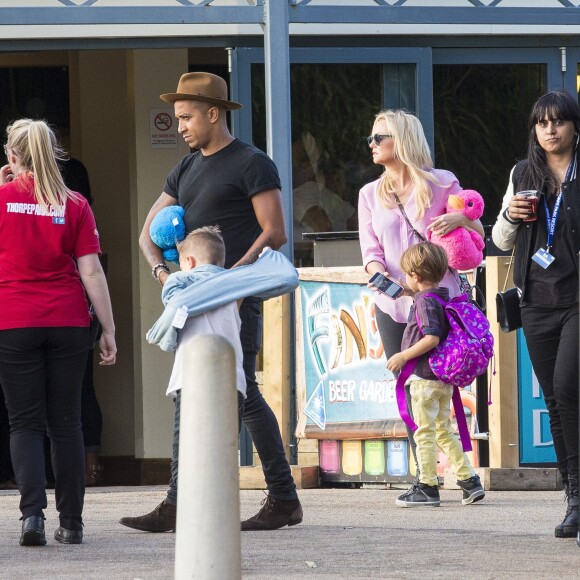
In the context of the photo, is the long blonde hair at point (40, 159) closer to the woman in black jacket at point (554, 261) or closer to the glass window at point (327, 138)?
the woman in black jacket at point (554, 261)

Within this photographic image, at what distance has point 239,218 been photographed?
657 cm

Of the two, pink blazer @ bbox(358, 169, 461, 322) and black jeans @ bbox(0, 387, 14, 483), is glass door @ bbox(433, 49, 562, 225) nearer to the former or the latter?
pink blazer @ bbox(358, 169, 461, 322)

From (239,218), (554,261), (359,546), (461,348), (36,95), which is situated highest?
(36,95)

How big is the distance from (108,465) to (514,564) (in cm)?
627

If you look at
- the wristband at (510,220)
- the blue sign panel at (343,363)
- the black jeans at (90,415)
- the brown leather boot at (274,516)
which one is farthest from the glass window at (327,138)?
the wristband at (510,220)

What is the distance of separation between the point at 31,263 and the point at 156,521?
1235mm

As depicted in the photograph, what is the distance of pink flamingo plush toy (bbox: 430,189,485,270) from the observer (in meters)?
7.48

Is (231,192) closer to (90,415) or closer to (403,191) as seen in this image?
(403,191)

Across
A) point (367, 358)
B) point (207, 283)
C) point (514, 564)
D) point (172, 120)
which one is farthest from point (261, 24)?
point (514, 564)

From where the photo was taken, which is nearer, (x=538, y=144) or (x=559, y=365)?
(x=559, y=365)

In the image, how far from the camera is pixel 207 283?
598cm

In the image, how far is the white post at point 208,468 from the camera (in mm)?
3959

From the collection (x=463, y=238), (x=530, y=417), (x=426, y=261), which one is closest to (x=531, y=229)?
(x=426, y=261)

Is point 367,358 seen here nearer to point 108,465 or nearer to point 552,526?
point 552,526
